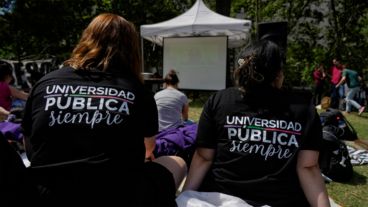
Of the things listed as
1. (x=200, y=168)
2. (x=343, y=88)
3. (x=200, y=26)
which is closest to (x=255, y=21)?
(x=343, y=88)

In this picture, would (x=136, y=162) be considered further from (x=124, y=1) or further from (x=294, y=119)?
(x=124, y=1)

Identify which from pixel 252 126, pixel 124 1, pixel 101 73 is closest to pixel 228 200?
pixel 252 126

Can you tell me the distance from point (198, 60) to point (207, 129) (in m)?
11.0

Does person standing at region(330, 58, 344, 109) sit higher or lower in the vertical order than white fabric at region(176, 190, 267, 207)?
lower

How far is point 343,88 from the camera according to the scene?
11.7 meters

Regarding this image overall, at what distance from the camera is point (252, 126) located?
5.90 ft

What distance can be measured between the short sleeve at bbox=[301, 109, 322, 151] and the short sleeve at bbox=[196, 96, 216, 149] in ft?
1.38

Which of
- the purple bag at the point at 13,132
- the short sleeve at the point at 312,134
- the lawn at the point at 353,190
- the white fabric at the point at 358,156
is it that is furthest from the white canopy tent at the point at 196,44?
the short sleeve at the point at 312,134

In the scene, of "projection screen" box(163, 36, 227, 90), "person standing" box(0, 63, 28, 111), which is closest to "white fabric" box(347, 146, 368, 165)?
"person standing" box(0, 63, 28, 111)

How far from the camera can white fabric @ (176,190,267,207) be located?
175cm

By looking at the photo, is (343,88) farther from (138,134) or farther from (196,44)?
(138,134)

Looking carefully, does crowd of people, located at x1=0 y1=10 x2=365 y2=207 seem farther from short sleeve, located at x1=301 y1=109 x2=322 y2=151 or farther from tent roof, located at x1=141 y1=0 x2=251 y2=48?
tent roof, located at x1=141 y1=0 x2=251 y2=48

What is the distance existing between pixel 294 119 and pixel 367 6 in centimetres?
1666

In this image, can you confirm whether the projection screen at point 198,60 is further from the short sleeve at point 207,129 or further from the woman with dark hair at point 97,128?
the woman with dark hair at point 97,128
